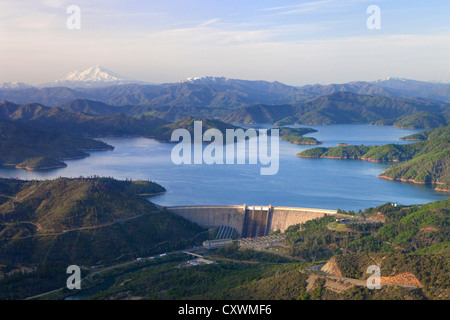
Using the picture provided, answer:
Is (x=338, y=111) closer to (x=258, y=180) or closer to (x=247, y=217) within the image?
(x=258, y=180)

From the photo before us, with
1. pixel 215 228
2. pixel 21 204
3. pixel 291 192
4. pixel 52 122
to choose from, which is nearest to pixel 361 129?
pixel 52 122

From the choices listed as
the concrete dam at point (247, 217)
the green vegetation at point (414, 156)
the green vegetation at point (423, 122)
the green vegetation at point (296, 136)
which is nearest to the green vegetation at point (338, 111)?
the green vegetation at point (423, 122)

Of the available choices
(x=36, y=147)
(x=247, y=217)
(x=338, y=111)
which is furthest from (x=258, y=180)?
(x=338, y=111)

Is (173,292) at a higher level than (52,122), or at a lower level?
lower

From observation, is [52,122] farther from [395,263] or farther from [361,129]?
[395,263]

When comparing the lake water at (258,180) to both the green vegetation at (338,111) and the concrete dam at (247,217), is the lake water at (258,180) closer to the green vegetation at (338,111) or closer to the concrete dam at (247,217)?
the concrete dam at (247,217)

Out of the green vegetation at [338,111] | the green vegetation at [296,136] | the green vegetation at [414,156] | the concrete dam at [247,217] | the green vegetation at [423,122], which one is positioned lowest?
the concrete dam at [247,217]
